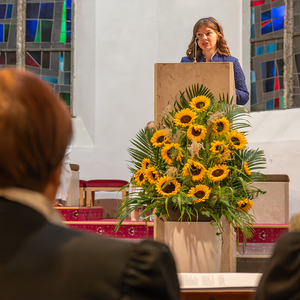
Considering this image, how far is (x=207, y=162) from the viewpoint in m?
2.34

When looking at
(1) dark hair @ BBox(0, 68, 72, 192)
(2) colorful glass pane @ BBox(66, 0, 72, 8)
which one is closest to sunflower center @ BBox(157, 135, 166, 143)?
(1) dark hair @ BBox(0, 68, 72, 192)

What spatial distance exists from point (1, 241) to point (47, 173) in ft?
0.44

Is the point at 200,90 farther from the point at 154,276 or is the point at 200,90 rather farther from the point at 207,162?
the point at 154,276

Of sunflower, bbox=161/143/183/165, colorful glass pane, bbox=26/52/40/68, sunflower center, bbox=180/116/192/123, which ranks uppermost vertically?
colorful glass pane, bbox=26/52/40/68

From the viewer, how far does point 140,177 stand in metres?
Result: 2.44

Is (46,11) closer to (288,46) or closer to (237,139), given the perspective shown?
(288,46)

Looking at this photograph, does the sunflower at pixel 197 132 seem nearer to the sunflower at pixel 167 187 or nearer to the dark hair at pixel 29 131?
the sunflower at pixel 167 187

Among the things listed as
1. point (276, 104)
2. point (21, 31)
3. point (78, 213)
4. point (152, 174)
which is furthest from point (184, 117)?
point (21, 31)

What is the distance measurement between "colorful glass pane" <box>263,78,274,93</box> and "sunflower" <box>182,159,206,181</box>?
265 inches

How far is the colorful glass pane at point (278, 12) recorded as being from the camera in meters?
8.55

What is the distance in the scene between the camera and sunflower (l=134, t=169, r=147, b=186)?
2.41 metres

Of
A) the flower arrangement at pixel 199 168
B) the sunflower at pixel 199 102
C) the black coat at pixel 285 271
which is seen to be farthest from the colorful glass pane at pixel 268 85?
the black coat at pixel 285 271

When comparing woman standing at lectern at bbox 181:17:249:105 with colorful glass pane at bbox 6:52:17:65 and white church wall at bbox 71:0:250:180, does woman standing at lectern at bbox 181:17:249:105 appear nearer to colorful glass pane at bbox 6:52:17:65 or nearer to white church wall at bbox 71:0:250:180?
white church wall at bbox 71:0:250:180

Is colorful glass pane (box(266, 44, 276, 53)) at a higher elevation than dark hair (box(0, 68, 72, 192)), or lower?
higher
